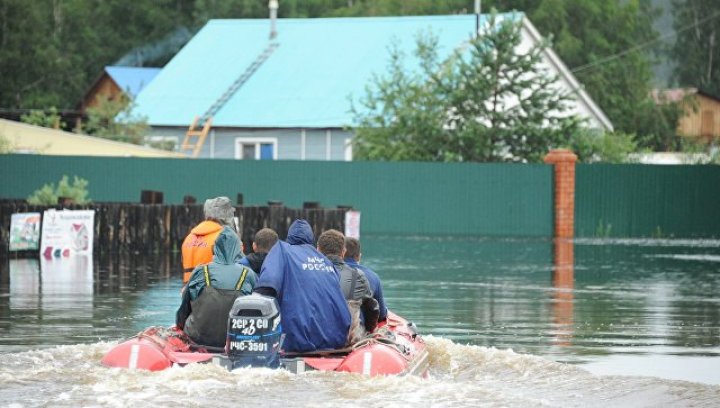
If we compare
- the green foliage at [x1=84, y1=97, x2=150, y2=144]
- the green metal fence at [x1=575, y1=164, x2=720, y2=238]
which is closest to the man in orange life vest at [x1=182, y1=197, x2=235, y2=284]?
the green metal fence at [x1=575, y1=164, x2=720, y2=238]

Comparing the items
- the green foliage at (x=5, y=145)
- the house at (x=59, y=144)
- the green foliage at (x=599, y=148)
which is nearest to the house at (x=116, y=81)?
the house at (x=59, y=144)

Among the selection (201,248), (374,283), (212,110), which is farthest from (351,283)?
(212,110)

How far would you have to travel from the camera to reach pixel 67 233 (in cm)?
3597

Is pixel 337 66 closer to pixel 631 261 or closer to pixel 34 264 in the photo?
pixel 631 261

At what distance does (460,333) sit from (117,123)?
1656 inches

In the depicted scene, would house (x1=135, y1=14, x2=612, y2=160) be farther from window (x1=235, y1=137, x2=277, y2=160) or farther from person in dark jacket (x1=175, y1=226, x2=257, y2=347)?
person in dark jacket (x1=175, y1=226, x2=257, y2=347)

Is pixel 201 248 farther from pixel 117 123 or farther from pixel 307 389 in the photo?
pixel 117 123

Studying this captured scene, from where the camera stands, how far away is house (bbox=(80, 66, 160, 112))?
80781 mm

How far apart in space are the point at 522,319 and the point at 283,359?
8.56 metres

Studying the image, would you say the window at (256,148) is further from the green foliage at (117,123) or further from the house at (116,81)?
the house at (116,81)

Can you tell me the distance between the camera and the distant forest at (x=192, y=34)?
8169 cm

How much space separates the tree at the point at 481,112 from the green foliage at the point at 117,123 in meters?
11.5

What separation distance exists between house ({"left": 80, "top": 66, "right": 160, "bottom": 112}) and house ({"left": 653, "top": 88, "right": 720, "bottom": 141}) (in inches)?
1098

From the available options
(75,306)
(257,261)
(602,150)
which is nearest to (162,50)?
(602,150)
